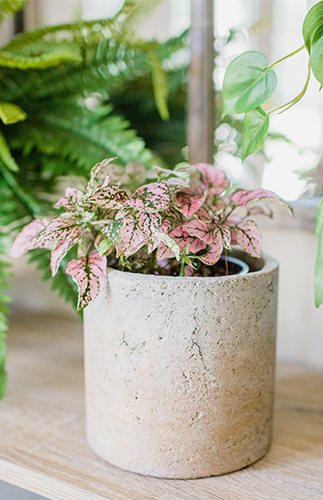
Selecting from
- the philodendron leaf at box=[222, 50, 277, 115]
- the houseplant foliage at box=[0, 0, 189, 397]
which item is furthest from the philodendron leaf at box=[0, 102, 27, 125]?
the philodendron leaf at box=[222, 50, 277, 115]

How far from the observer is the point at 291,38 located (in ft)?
2.46

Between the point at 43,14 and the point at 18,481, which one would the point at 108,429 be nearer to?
the point at 18,481

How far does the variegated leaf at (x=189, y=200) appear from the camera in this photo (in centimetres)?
47

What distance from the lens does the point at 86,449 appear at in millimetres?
535

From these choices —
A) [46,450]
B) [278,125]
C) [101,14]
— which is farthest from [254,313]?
[101,14]

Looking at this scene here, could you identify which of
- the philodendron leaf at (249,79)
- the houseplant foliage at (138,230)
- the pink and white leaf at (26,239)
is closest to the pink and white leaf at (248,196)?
the houseplant foliage at (138,230)

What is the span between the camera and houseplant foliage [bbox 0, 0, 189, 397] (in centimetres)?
69

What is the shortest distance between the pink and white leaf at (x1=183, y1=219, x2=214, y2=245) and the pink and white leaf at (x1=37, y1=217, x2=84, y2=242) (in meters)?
0.11

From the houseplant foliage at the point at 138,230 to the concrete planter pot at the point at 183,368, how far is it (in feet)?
0.10

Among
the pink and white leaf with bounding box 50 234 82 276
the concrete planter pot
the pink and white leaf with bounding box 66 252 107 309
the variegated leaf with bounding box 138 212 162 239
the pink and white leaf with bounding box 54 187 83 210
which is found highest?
the pink and white leaf with bounding box 54 187 83 210

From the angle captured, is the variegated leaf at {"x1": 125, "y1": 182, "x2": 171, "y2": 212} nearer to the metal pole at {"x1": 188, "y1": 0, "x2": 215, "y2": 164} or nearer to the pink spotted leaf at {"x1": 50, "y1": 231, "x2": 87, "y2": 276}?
the pink spotted leaf at {"x1": 50, "y1": 231, "x2": 87, "y2": 276}

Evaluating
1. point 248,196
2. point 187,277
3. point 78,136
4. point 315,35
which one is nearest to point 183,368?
point 187,277

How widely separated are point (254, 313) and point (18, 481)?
307 mm

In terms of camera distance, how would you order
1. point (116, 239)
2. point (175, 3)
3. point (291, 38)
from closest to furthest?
point (116, 239) → point (291, 38) → point (175, 3)
